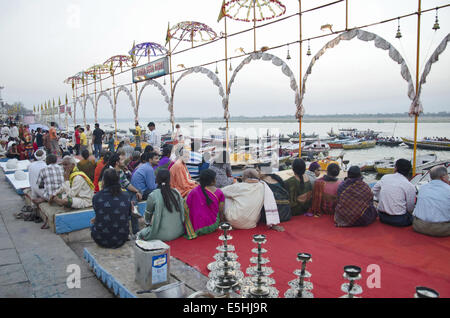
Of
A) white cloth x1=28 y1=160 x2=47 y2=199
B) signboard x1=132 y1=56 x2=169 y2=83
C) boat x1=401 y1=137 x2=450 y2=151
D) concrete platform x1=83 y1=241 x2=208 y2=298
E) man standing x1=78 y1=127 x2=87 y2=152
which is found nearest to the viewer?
concrete platform x1=83 y1=241 x2=208 y2=298

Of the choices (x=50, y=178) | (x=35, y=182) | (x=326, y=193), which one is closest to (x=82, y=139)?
(x=35, y=182)

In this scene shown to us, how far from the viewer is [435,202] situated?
3.93 metres

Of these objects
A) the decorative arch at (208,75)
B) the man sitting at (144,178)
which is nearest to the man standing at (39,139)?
the decorative arch at (208,75)

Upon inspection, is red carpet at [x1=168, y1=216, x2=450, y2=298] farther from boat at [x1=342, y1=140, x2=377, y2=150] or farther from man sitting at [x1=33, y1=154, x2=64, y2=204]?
boat at [x1=342, y1=140, x2=377, y2=150]

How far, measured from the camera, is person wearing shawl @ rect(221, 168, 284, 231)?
455 centimetres

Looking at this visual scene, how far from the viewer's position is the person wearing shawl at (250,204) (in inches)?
179

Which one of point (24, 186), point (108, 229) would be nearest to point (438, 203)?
point (108, 229)

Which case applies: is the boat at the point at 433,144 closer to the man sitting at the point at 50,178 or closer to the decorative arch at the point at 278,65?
the decorative arch at the point at 278,65

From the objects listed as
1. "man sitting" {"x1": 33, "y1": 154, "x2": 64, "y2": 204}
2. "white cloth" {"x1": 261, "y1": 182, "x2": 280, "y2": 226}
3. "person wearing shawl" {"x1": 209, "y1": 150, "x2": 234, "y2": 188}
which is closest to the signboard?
"person wearing shawl" {"x1": 209, "y1": 150, "x2": 234, "y2": 188}

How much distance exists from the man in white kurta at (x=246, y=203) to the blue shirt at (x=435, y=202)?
2.19 metres

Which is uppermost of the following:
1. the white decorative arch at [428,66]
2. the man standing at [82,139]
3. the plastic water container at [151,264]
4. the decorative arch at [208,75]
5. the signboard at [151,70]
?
the signboard at [151,70]

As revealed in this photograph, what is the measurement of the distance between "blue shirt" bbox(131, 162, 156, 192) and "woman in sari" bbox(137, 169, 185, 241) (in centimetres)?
151

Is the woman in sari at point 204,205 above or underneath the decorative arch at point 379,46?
underneath
